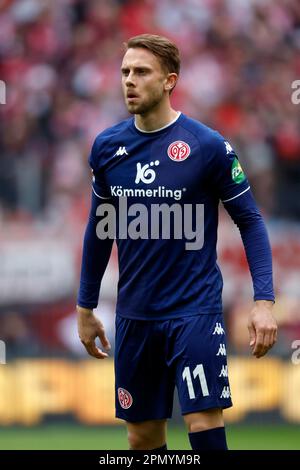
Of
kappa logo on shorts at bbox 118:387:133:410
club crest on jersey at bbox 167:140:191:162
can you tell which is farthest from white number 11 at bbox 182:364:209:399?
club crest on jersey at bbox 167:140:191:162

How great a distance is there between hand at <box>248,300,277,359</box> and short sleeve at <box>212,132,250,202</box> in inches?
24.2

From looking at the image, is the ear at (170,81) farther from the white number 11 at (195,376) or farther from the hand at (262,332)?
the white number 11 at (195,376)

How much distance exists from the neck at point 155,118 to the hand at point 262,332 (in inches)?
42.3

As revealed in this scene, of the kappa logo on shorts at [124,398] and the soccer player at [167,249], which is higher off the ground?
the soccer player at [167,249]

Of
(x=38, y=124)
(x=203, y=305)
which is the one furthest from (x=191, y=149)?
(x=38, y=124)

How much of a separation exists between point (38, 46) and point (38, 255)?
2.52 meters

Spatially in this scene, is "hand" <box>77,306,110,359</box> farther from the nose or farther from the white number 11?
the nose

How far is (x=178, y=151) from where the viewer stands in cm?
533

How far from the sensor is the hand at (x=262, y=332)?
5.02m

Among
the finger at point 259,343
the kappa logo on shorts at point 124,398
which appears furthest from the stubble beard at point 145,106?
the kappa logo on shorts at point 124,398

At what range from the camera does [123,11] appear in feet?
40.3

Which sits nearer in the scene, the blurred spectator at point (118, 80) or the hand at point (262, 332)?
the hand at point (262, 332)

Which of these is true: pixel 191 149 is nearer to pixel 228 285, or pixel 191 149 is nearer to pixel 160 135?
pixel 160 135
